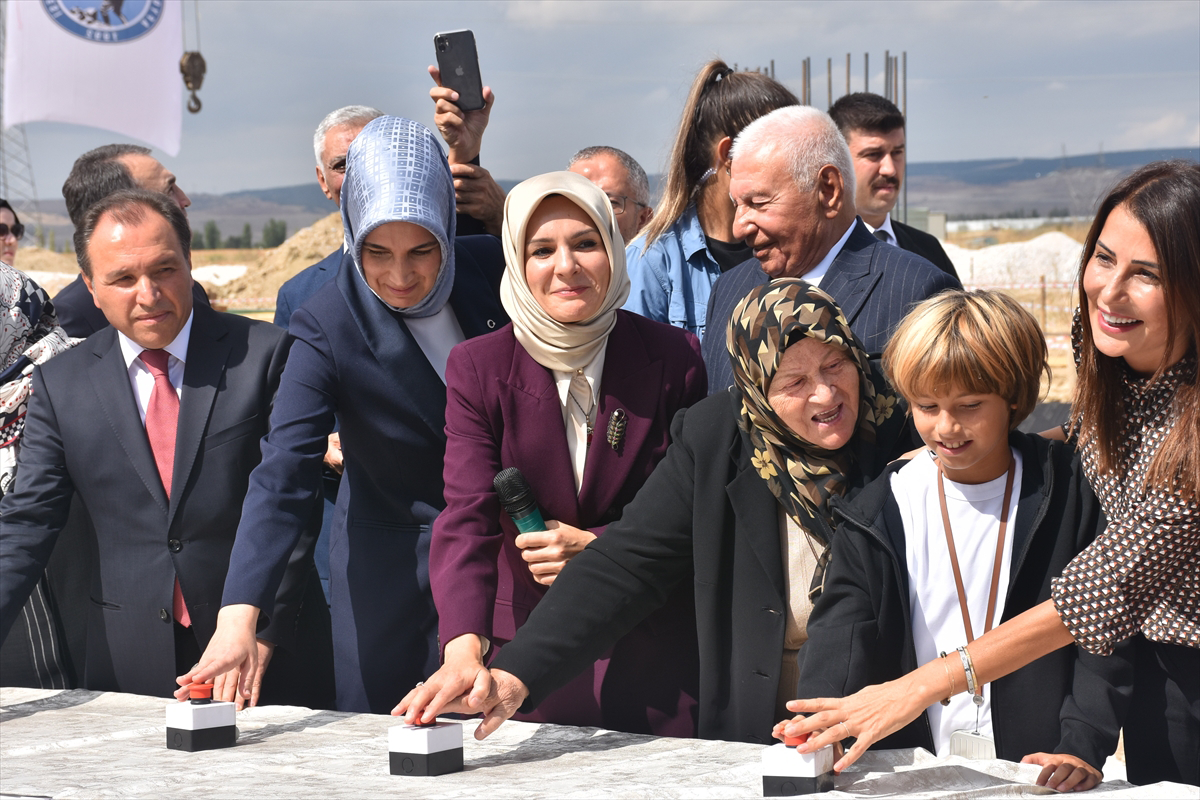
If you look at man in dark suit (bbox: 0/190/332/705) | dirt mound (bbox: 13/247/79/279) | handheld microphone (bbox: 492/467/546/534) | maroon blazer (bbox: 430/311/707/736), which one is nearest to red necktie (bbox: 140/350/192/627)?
man in dark suit (bbox: 0/190/332/705)

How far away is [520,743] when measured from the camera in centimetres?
217

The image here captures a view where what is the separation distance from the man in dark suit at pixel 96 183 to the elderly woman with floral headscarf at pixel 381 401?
135cm

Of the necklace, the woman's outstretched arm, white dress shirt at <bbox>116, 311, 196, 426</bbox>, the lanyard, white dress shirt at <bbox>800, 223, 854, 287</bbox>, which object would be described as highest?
white dress shirt at <bbox>800, 223, 854, 287</bbox>

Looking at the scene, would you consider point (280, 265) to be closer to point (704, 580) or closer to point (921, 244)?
point (921, 244)

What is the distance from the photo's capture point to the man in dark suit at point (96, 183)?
3.63 metres

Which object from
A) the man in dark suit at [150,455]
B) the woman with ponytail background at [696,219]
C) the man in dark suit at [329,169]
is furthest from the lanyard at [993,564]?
the man in dark suit at [329,169]

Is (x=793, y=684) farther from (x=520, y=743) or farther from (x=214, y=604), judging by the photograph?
(x=214, y=604)

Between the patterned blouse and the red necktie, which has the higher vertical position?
the red necktie

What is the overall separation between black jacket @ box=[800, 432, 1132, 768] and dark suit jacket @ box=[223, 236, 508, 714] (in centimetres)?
102

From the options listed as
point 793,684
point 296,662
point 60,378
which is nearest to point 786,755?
point 793,684

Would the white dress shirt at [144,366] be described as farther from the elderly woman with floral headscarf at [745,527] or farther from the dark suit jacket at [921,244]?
the dark suit jacket at [921,244]

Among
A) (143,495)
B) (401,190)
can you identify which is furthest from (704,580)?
(143,495)

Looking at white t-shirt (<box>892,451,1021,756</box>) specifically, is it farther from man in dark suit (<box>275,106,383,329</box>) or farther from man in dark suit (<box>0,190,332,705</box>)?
man in dark suit (<box>275,106,383,329</box>)

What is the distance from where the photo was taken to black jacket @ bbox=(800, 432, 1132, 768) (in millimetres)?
1903
